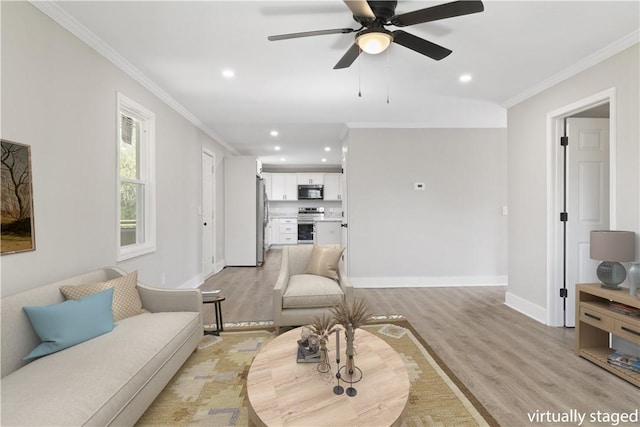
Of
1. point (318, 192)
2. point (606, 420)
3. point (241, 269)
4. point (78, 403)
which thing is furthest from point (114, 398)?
point (318, 192)

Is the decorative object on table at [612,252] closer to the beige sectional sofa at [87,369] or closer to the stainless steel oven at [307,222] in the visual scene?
the beige sectional sofa at [87,369]

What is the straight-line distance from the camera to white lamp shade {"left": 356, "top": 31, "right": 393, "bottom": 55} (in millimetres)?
1896

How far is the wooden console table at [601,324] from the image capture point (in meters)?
2.19

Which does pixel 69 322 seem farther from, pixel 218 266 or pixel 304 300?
pixel 218 266

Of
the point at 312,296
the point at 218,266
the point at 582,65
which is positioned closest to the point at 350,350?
the point at 312,296

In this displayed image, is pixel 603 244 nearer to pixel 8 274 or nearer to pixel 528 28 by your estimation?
pixel 528 28

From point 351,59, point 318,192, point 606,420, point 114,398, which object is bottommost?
point 606,420

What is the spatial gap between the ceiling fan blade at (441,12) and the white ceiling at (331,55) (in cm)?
34

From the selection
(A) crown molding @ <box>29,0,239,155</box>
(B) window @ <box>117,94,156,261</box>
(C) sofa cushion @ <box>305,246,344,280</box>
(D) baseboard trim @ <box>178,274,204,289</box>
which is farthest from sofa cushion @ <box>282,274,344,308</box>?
(A) crown molding @ <box>29,0,239,155</box>

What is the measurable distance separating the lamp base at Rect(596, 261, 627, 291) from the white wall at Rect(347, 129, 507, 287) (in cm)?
246

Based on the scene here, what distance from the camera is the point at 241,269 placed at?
6.20 m

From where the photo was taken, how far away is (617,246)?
7.77ft

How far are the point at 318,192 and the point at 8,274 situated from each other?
754cm

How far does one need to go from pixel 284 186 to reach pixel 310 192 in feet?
2.67
